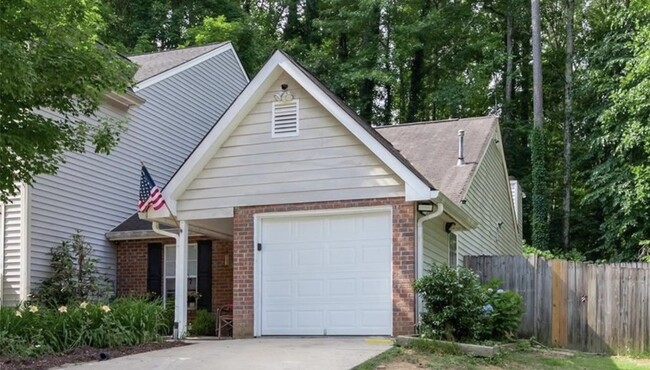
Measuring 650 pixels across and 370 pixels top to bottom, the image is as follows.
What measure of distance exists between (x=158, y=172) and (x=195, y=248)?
11.2ft

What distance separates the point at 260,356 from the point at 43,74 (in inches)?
166

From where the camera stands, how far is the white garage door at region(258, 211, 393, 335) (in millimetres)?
11312

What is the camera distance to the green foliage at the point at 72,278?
14.4 m

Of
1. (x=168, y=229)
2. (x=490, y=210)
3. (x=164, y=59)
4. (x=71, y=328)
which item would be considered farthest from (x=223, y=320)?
(x=164, y=59)

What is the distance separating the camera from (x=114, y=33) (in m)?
30.2

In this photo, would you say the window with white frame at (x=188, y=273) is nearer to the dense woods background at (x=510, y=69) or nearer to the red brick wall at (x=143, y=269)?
the red brick wall at (x=143, y=269)

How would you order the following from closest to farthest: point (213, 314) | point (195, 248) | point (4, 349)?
point (4, 349)
point (213, 314)
point (195, 248)

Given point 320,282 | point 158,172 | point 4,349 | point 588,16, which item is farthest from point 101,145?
point 588,16

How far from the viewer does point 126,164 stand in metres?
17.3

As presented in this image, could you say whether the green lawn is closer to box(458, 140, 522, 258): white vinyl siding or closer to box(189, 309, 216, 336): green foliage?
box(458, 140, 522, 258): white vinyl siding

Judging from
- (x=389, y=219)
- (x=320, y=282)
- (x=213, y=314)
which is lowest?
(x=213, y=314)

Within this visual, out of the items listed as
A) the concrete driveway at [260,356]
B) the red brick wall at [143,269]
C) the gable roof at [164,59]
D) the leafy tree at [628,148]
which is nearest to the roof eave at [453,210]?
the concrete driveway at [260,356]

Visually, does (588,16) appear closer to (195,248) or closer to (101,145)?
(195,248)

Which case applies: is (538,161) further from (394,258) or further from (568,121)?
(394,258)
